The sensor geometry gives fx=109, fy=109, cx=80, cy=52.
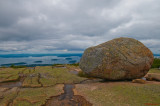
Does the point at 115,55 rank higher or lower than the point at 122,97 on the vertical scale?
higher

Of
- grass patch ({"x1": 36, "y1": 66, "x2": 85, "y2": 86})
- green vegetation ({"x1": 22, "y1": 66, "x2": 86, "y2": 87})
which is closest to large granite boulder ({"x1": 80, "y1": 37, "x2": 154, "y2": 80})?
grass patch ({"x1": 36, "y1": 66, "x2": 85, "y2": 86})

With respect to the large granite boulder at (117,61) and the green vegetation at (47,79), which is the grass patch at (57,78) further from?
the large granite boulder at (117,61)

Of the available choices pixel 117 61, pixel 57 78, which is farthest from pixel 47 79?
pixel 117 61

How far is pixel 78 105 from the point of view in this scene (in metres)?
7.25

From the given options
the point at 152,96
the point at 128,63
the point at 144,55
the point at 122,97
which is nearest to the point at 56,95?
the point at 122,97

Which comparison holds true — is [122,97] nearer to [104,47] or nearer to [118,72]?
[118,72]

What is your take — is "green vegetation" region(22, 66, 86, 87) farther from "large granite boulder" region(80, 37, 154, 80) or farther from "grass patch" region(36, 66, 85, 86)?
"large granite boulder" region(80, 37, 154, 80)

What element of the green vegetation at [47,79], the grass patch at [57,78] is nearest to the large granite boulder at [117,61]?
the grass patch at [57,78]

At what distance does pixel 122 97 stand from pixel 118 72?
4950 millimetres

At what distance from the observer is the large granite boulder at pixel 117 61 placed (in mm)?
12738

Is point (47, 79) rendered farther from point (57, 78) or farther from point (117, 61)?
point (117, 61)

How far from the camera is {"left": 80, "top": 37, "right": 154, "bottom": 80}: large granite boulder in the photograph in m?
12.7

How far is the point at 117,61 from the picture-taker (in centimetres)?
1279

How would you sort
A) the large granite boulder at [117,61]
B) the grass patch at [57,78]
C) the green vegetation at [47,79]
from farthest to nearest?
the grass patch at [57,78], the large granite boulder at [117,61], the green vegetation at [47,79]
